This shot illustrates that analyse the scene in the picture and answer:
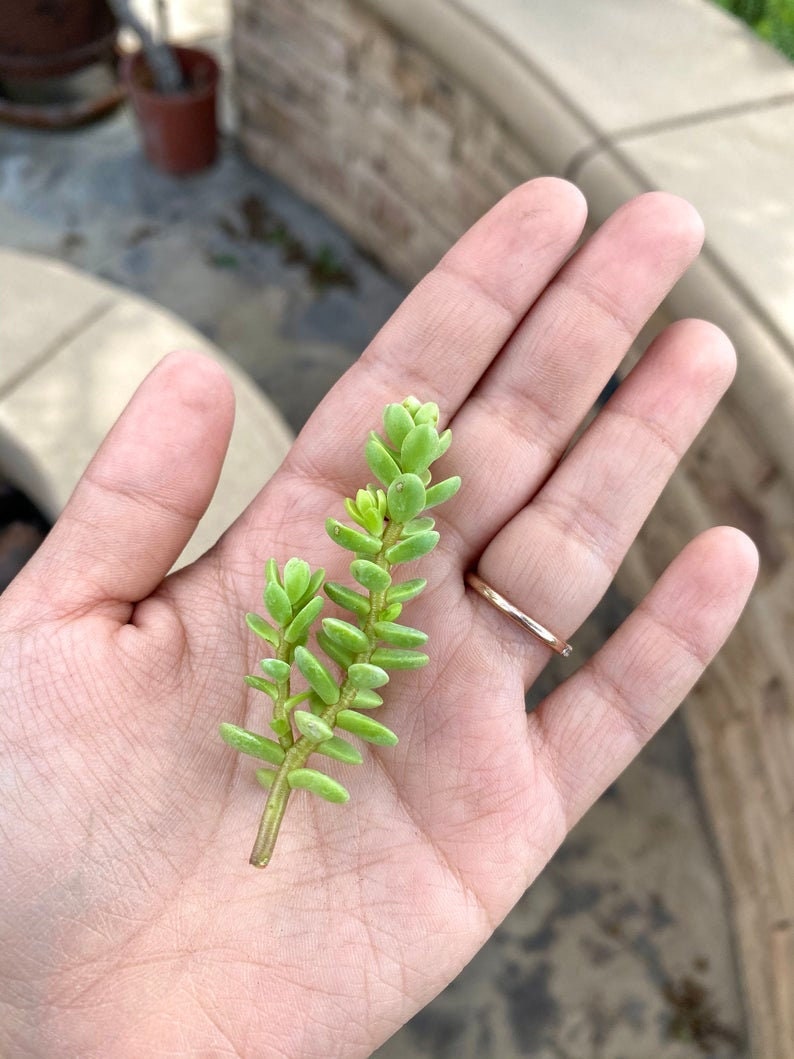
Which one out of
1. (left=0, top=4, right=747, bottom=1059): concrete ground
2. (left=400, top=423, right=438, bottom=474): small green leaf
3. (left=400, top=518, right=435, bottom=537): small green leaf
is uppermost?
(left=400, top=423, right=438, bottom=474): small green leaf

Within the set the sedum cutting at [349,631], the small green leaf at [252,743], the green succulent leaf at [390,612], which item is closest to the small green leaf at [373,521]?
the sedum cutting at [349,631]

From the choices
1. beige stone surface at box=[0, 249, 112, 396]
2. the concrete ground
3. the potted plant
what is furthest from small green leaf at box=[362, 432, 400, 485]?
the potted plant

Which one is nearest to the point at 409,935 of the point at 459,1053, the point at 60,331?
the point at 459,1053

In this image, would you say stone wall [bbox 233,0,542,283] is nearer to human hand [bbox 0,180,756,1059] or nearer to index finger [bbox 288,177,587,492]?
index finger [bbox 288,177,587,492]

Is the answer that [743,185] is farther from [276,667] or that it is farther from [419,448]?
[276,667]

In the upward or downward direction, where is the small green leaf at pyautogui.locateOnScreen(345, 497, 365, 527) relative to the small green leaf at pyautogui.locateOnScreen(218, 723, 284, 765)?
upward

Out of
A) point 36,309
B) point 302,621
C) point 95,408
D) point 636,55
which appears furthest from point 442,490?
point 636,55
